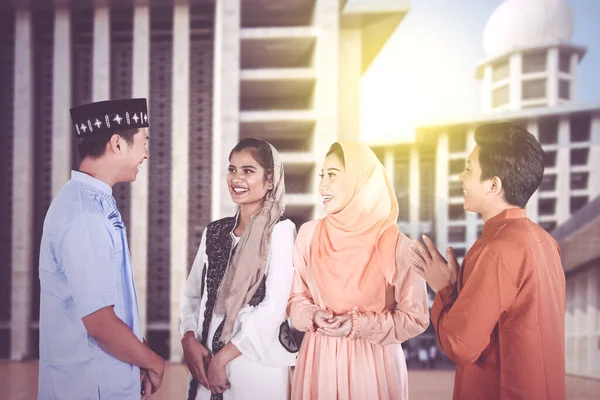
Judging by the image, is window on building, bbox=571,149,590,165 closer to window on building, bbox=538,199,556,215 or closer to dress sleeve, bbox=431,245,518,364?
window on building, bbox=538,199,556,215

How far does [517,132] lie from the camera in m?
1.37

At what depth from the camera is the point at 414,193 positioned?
13.2ft

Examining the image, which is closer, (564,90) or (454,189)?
(564,90)

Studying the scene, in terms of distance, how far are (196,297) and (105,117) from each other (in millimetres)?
816

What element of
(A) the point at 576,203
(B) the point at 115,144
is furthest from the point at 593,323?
(B) the point at 115,144

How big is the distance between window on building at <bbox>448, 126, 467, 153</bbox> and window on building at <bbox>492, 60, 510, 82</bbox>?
1.55 ft

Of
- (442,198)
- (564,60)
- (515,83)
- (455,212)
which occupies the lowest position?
(455,212)

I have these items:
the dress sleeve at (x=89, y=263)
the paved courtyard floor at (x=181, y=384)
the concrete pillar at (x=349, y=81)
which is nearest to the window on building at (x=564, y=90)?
the concrete pillar at (x=349, y=81)

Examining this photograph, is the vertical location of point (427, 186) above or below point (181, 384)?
above

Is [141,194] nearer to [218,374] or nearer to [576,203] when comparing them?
[218,374]

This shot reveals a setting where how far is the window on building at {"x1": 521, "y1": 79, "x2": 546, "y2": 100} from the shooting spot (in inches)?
146

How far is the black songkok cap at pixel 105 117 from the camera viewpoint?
1480 mm

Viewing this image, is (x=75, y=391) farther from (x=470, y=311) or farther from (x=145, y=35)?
(x=145, y=35)

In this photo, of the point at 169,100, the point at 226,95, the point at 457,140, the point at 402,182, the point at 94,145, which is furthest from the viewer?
the point at 169,100
